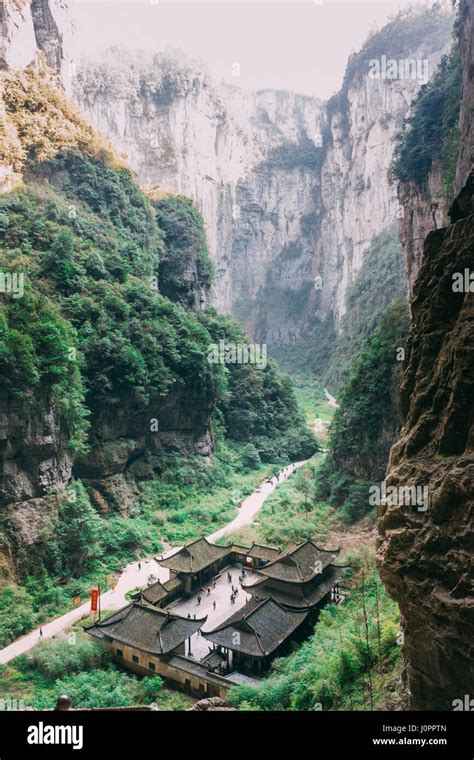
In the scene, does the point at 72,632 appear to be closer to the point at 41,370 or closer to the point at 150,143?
the point at 41,370

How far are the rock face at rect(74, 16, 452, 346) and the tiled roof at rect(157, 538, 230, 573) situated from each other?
53066mm

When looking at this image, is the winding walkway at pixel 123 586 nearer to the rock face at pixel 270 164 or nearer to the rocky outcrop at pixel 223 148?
the rock face at pixel 270 164

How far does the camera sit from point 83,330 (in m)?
32.2

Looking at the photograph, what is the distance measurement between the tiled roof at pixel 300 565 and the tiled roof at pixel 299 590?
0.27 metres

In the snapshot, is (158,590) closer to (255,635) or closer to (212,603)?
(212,603)

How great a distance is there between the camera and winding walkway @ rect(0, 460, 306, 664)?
66.4 ft

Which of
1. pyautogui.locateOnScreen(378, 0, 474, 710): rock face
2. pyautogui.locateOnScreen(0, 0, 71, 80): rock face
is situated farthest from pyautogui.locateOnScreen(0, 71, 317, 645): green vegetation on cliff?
pyautogui.locateOnScreen(378, 0, 474, 710): rock face

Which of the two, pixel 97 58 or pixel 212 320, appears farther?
pixel 97 58

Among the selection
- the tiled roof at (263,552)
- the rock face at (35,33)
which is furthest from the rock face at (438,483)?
the rock face at (35,33)

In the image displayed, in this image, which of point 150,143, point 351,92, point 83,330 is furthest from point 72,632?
point 351,92

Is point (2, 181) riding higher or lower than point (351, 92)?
lower

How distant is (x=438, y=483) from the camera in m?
7.64

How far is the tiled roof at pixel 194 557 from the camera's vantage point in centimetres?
2491

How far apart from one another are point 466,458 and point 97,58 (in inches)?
2726
